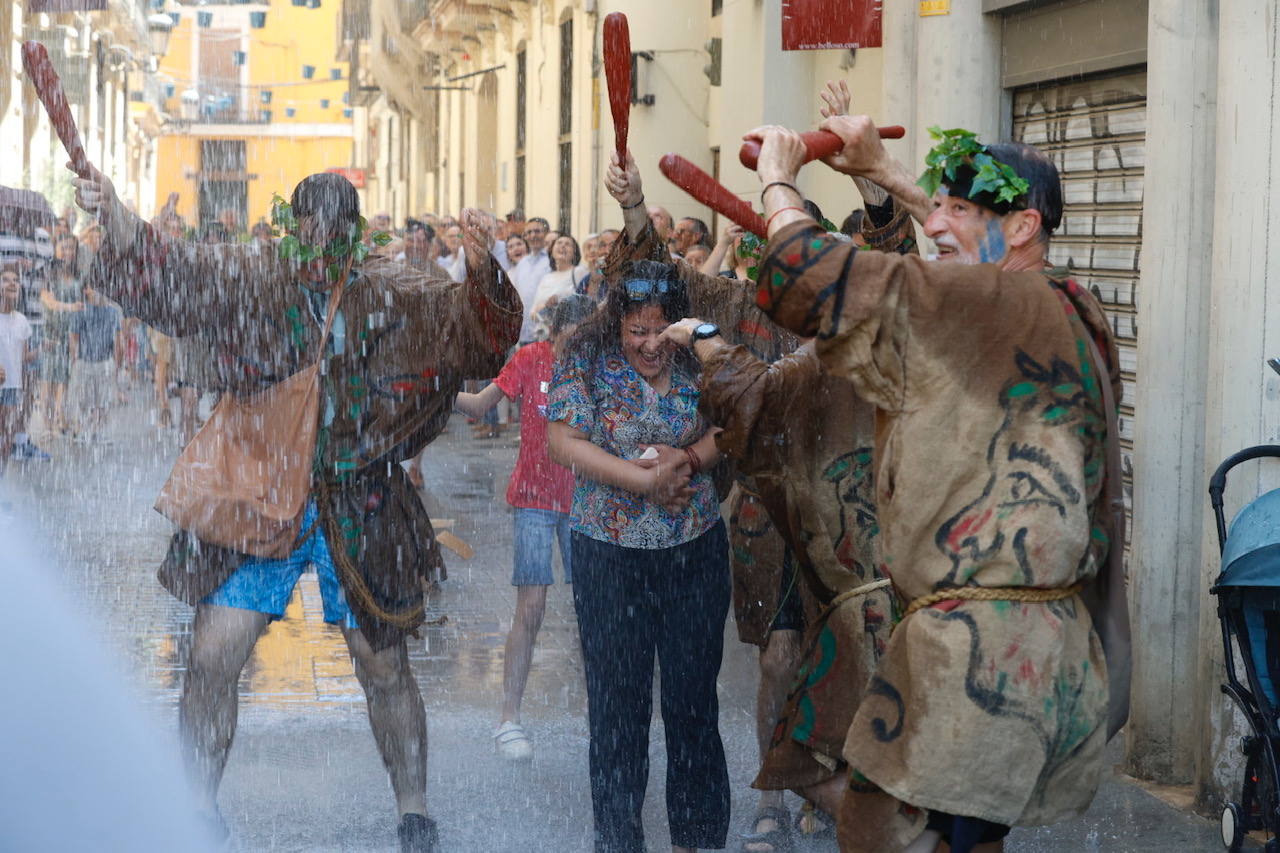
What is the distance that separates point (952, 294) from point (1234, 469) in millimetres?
2489

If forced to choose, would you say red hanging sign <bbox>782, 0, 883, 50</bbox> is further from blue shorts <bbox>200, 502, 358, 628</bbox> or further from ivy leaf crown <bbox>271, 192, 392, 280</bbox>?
blue shorts <bbox>200, 502, 358, 628</bbox>

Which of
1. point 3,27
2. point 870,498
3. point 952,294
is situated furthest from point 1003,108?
point 3,27

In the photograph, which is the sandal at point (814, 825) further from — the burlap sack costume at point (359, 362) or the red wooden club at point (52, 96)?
the red wooden club at point (52, 96)

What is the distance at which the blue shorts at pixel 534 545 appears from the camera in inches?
259

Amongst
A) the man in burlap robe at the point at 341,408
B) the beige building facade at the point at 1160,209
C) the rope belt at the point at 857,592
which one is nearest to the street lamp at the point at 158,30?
the beige building facade at the point at 1160,209

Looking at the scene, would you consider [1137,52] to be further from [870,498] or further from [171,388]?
[171,388]

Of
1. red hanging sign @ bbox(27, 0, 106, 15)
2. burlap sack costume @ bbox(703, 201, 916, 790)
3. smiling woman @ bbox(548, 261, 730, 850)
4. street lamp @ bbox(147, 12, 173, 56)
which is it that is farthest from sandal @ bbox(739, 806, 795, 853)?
street lamp @ bbox(147, 12, 173, 56)

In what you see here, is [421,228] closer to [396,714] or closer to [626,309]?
[396,714]

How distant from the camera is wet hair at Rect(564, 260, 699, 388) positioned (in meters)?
4.87

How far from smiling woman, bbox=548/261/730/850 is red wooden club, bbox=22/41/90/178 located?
4.67ft

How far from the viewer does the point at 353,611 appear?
4988 millimetres

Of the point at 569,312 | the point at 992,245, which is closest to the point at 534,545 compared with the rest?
the point at 569,312

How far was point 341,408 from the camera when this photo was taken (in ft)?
16.2

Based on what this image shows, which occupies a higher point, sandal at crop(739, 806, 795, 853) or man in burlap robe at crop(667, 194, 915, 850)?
man in burlap robe at crop(667, 194, 915, 850)
